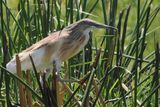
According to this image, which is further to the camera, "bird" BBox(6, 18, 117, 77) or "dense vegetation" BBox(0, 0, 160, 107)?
"dense vegetation" BBox(0, 0, 160, 107)

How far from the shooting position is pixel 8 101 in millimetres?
1861

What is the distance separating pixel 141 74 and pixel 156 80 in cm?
42

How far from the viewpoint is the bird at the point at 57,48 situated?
188cm

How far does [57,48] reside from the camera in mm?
1928

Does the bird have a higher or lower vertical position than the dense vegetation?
higher

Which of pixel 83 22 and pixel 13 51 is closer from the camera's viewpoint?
pixel 83 22

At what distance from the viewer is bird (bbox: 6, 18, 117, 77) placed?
74.2 inches

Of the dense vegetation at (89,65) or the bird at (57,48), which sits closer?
the bird at (57,48)

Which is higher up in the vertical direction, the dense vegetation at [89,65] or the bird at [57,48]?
the bird at [57,48]

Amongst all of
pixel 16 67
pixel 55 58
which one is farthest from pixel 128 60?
pixel 16 67

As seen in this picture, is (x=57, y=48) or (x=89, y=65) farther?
(x=89, y=65)

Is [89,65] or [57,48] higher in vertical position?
[57,48]

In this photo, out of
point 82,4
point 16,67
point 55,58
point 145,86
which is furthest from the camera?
point 82,4

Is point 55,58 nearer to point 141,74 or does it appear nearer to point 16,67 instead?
point 16,67
